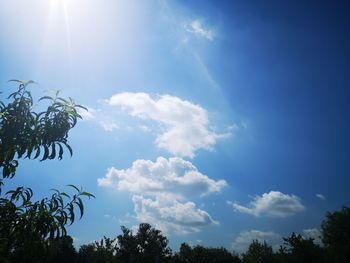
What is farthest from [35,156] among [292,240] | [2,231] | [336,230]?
[336,230]

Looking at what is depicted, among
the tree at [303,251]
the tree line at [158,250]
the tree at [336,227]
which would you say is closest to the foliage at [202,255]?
the tree line at [158,250]

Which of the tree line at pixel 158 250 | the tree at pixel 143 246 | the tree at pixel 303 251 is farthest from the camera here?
the tree at pixel 143 246

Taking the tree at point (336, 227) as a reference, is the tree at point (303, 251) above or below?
below

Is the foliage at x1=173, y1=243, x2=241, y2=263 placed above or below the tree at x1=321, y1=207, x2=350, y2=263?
below

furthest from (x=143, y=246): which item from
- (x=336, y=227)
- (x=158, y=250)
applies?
(x=336, y=227)

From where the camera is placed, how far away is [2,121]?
3820 millimetres

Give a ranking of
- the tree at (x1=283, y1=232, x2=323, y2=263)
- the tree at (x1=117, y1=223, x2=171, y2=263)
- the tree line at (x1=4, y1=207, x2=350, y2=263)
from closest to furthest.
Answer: the tree at (x1=283, y1=232, x2=323, y2=263) < the tree line at (x1=4, y1=207, x2=350, y2=263) < the tree at (x1=117, y1=223, x2=171, y2=263)

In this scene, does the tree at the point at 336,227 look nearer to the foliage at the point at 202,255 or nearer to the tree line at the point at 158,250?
the tree line at the point at 158,250

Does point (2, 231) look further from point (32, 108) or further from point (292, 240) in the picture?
point (292, 240)

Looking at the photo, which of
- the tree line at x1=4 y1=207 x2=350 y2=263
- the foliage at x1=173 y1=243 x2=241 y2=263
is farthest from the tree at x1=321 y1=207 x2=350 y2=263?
the foliage at x1=173 y1=243 x2=241 y2=263

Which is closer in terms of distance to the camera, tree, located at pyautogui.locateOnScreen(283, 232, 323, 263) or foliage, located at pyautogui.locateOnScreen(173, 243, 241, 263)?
→ tree, located at pyautogui.locateOnScreen(283, 232, 323, 263)

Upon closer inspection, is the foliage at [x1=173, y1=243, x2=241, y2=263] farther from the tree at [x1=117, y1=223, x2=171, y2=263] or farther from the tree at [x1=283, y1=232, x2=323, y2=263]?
the tree at [x1=283, y1=232, x2=323, y2=263]

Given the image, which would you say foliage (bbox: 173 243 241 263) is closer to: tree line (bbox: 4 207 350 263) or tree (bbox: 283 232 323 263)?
tree line (bbox: 4 207 350 263)

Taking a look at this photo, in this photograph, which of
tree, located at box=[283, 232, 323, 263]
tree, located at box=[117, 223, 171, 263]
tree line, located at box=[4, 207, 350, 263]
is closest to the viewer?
tree, located at box=[283, 232, 323, 263]
